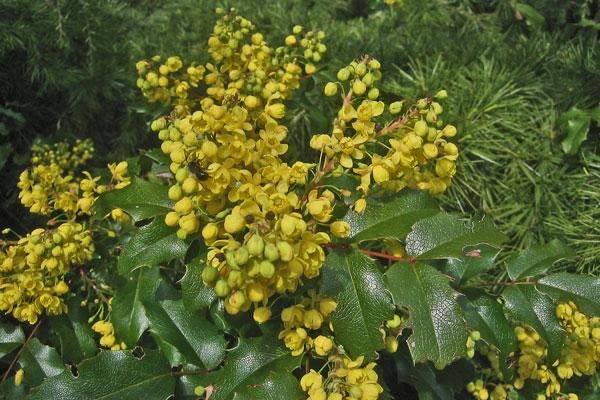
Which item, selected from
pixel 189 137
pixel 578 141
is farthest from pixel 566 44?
pixel 189 137

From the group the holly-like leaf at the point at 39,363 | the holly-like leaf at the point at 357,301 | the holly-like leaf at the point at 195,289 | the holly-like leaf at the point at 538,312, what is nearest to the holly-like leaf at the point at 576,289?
the holly-like leaf at the point at 538,312

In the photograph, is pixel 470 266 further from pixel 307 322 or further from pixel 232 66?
pixel 232 66

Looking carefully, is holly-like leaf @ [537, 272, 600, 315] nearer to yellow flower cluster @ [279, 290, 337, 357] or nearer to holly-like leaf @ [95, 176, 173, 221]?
yellow flower cluster @ [279, 290, 337, 357]

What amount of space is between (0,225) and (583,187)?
7.77 feet

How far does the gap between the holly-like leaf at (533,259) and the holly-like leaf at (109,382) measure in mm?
786

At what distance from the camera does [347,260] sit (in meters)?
0.96

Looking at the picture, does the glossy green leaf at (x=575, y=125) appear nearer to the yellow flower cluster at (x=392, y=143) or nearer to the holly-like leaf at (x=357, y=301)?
the yellow flower cluster at (x=392, y=143)

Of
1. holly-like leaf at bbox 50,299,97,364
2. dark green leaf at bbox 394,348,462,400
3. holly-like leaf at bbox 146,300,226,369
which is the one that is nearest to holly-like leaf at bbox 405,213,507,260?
dark green leaf at bbox 394,348,462,400

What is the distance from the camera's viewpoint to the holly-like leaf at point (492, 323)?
1102 millimetres

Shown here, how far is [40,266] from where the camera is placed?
119 cm

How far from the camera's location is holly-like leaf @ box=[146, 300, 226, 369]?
1.13 meters

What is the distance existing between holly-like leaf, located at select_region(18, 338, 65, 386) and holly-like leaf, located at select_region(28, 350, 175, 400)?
0.22 metres

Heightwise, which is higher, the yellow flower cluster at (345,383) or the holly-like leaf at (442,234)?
the holly-like leaf at (442,234)

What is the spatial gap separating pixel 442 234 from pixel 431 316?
0.16 m
